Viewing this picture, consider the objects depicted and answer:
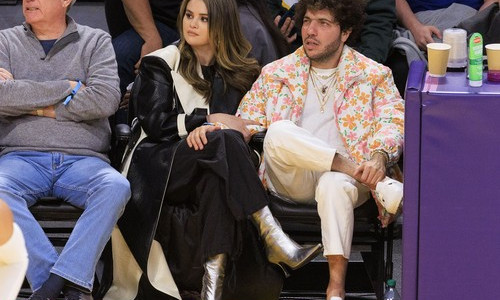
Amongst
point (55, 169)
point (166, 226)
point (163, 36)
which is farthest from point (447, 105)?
point (163, 36)

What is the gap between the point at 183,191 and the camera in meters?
→ 5.14

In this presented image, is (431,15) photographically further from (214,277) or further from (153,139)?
(214,277)

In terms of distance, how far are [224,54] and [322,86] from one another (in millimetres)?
455

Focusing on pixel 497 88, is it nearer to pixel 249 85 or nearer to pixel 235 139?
pixel 235 139

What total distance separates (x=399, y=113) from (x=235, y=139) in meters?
0.74

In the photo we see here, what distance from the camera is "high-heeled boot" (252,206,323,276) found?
4965 mm

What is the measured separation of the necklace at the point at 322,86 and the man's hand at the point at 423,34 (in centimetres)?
78

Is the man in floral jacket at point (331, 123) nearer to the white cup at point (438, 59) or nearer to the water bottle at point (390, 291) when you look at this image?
the water bottle at point (390, 291)

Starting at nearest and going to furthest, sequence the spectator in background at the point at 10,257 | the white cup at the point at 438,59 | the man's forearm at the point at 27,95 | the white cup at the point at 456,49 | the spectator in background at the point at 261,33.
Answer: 1. the spectator in background at the point at 10,257
2. the white cup at the point at 438,59
3. the white cup at the point at 456,49
4. the man's forearm at the point at 27,95
5. the spectator in background at the point at 261,33

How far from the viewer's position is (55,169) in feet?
17.2

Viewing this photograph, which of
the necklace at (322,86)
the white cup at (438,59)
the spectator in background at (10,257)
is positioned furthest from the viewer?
the necklace at (322,86)

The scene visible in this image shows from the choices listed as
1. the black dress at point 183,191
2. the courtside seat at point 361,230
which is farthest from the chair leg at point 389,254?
the black dress at point 183,191

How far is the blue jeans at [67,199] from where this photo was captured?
491 cm

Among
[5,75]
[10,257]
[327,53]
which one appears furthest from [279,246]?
[10,257]
